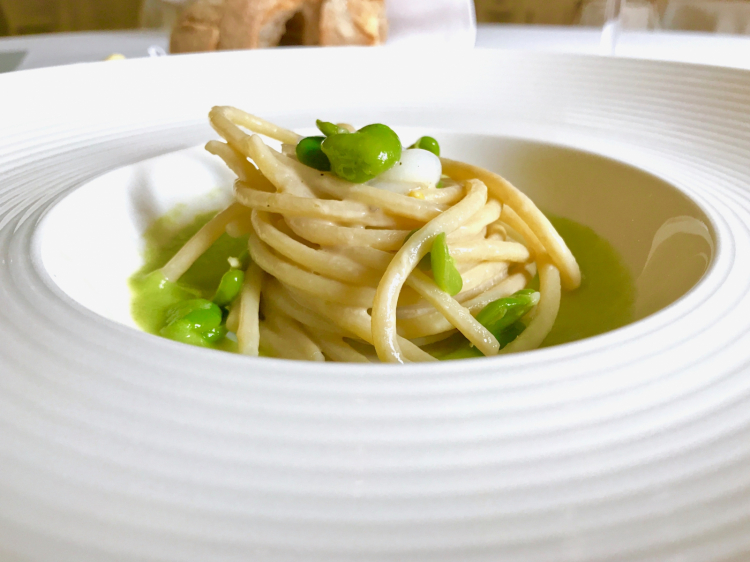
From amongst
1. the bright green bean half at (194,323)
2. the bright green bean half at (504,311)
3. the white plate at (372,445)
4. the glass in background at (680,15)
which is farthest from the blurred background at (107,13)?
the white plate at (372,445)

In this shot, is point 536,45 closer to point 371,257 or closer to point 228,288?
point 371,257

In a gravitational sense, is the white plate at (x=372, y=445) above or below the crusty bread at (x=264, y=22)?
below

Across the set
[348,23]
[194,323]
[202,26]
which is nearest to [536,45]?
[348,23]

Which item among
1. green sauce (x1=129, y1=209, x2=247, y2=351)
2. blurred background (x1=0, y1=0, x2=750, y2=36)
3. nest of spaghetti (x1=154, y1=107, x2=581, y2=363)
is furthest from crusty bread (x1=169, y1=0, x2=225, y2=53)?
blurred background (x1=0, y1=0, x2=750, y2=36)

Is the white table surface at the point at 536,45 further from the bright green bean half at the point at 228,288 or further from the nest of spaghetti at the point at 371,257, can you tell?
the bright green bean half at the point at 228,288

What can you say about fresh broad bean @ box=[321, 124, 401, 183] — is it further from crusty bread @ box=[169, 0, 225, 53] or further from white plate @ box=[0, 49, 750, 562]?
crusty bread @ box=[169, 0, 225, 53]

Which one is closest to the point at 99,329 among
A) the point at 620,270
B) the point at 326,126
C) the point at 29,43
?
the point at 326,126
